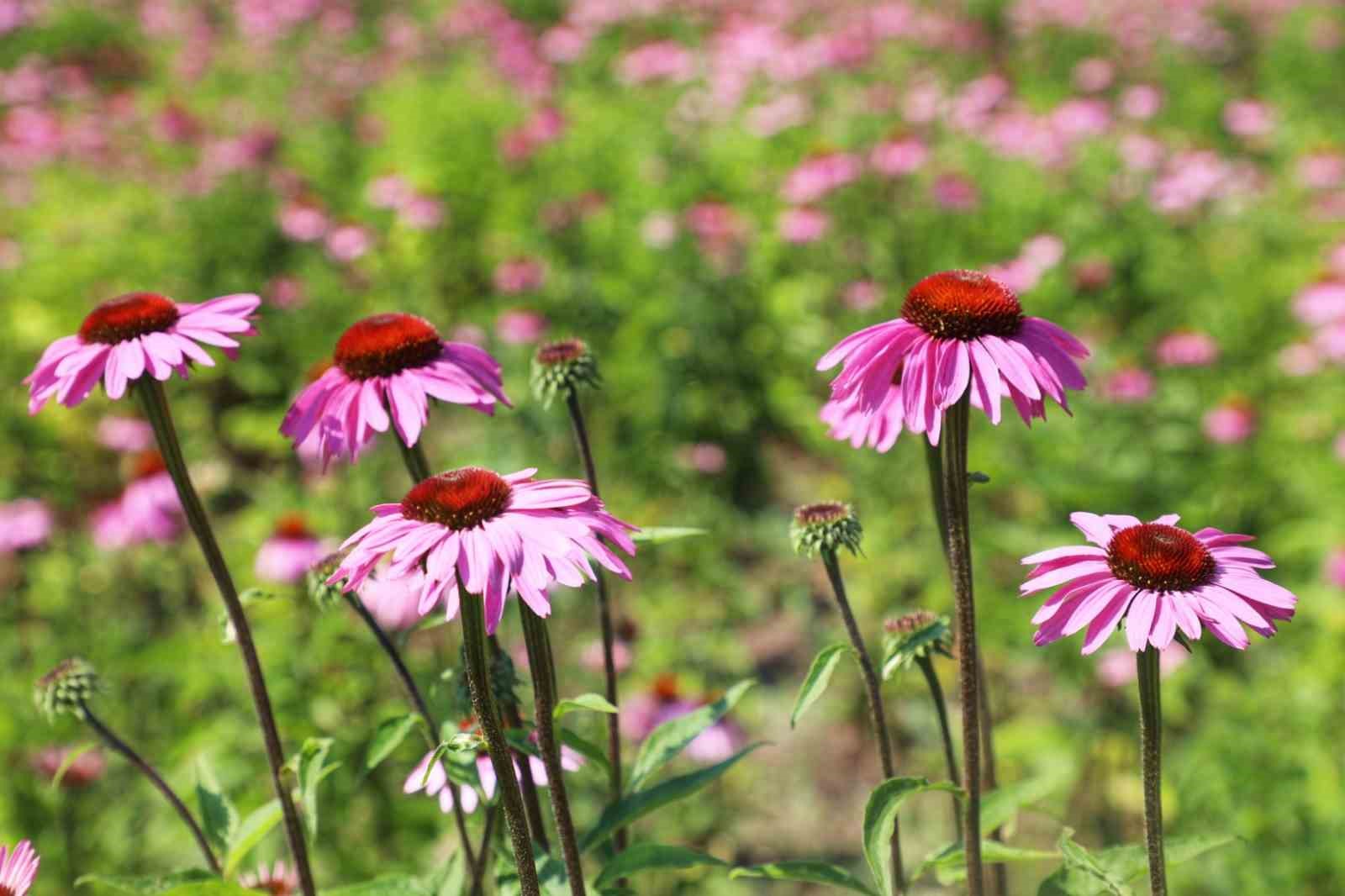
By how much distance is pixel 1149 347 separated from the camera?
383cm

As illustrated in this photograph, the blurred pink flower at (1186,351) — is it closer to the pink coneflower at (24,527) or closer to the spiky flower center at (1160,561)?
the spiky flower center at (1160,561)

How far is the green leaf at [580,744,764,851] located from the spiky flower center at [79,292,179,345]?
74 cm

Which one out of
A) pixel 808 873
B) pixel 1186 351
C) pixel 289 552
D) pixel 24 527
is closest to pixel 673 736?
pixel 808 873

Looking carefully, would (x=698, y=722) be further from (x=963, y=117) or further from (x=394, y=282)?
(x=963, y=117)

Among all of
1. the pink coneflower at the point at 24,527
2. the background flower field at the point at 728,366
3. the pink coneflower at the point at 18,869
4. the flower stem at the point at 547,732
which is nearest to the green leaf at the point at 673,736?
the background flower field at the point at 728,366

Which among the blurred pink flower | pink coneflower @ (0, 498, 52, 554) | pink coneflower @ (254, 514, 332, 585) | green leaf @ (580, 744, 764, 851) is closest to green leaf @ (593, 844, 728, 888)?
green leaf @ (580, 744, 764, 851)

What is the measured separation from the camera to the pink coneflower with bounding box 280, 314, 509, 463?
1.19 meters

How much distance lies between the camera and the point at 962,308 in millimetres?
1062

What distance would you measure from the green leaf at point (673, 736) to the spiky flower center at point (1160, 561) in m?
0.44

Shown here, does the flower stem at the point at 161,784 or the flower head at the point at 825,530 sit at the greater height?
the flower head at the point at 825,530

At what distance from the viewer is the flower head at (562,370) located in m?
1.40

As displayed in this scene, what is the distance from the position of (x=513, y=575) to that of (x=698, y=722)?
1.66 ft

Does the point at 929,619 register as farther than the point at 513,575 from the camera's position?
Yes

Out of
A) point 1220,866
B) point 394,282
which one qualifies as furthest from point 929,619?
point 394,282
